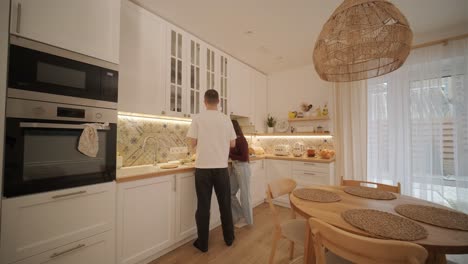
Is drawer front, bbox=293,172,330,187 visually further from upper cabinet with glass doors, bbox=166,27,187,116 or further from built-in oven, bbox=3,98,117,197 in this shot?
built-in oven, bbox=3,98,117,197

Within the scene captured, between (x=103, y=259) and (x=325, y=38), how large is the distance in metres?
2.20

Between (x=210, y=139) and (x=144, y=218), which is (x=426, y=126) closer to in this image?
(x=210, y=139)

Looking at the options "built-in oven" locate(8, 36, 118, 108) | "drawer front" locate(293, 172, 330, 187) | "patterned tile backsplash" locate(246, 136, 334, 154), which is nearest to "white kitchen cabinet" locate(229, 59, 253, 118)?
"patterned tile backsplash" locate(246, 136, 334, 154)

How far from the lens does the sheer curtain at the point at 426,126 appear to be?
2189 mm

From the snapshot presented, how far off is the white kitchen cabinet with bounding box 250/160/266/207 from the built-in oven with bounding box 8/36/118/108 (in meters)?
2.21

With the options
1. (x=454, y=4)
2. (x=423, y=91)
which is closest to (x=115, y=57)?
(x=454, y=4)

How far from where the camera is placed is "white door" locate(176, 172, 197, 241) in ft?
6.31

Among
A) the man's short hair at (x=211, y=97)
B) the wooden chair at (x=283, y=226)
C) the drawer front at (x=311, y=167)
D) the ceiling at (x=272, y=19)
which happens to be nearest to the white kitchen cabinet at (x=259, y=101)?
the ceiling at (x=272, y=19)

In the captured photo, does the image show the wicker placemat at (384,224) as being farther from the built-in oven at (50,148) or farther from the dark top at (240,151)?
the built-in oven at (50,148)

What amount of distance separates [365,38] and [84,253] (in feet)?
7.59

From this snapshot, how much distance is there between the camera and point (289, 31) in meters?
2.41

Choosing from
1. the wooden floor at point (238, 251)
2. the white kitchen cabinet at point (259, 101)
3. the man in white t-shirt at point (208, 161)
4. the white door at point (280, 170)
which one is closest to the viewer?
the wooden floor at point (238, 251)

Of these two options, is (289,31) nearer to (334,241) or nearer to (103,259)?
(334,241)

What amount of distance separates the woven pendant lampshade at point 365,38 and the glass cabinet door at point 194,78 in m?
1.58
